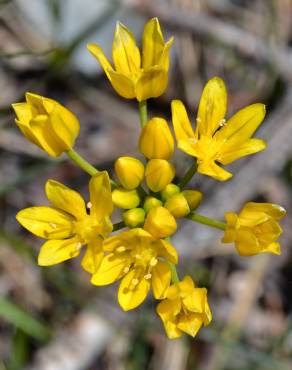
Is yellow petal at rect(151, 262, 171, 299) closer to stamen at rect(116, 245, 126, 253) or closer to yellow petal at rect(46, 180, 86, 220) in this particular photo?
stamen at rect(116, 245, 126, 253)

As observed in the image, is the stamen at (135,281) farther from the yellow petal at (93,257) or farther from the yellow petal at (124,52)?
the yellow petal at (124,52)

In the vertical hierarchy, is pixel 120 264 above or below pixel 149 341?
above

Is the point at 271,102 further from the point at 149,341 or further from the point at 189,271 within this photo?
the point at 149,341

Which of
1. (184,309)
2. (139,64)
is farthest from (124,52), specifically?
(184,309)

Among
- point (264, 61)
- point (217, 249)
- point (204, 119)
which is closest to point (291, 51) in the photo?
point (264, 61)

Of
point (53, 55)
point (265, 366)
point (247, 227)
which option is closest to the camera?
point (247, 227)

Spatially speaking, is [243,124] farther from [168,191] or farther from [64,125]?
[64,125]

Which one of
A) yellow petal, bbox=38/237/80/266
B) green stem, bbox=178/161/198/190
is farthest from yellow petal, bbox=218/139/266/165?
yellow petal, bbox=38/237/80/266
